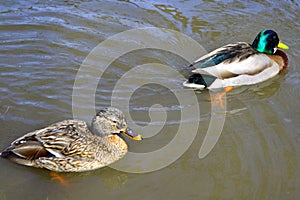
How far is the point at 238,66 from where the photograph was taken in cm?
638

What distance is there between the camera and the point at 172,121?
531 centimetres

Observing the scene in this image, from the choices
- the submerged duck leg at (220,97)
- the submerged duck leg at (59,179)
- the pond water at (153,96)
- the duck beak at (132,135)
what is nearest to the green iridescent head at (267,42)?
the pond water at (153,96)

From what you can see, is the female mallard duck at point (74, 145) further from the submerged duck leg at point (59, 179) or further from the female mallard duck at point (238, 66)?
the female mallard duck at point (238, 66)

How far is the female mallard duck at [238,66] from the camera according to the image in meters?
6.23

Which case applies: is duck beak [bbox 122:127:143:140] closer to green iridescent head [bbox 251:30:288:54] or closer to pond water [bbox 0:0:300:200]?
pond water [bbox 0:0:300:200]

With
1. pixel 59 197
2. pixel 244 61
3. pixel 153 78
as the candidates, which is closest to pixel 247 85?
pixel 244 61

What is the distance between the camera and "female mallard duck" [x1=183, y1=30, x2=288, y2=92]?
6.23 metres

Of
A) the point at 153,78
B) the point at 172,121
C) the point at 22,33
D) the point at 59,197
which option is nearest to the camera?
the point at 59,197

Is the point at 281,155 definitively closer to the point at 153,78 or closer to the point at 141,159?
the point at 141,159

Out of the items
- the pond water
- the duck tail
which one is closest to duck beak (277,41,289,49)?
the pond water

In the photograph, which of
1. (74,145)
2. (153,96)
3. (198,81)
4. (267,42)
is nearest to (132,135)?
(74,145)

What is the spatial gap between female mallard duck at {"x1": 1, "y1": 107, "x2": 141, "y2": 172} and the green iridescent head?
10.3ft

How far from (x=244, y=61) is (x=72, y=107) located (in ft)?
8.91

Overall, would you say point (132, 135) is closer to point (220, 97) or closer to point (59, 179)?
point (59, 179)
